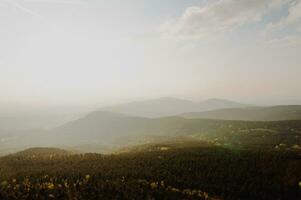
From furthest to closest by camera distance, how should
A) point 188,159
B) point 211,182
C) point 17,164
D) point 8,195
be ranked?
point 17,164 < point 188,159 < point 211,182 < point 8,195

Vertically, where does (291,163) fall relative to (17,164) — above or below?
above

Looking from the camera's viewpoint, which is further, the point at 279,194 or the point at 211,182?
the point at 211,182

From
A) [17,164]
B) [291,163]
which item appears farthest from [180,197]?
[17,164]

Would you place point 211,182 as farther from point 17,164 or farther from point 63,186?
point 17,164

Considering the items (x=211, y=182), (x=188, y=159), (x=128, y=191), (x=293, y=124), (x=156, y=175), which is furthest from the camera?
(x=293, y=124)

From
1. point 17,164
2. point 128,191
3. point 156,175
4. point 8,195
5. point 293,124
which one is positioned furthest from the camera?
point 293,124

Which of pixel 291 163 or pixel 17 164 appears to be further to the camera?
pixel 17 164

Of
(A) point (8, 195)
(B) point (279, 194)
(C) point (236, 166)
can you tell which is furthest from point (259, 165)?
(A) point (8, 195)

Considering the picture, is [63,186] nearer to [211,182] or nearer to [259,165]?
[211,182]

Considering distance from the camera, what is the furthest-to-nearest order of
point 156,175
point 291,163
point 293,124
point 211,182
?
1. point 293,124
2. point 291,163
3. point 156,175
4. point 211,182
